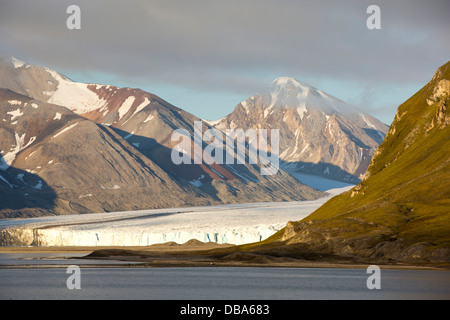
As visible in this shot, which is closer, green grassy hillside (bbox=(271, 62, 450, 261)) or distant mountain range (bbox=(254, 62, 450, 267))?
distant mountain range (bbox=(254, 62, 450, 267))

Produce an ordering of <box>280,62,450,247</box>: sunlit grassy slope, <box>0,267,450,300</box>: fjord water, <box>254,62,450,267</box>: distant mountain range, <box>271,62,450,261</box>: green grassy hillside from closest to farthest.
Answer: <box>0,267,450,300</box>: fjord water, <box>254,62,450,267</box>: distant mountain range, <box>271,62,450,261</box>: green grassy hillside, <box>280,62,450,247</box>: sunlit grassy slope

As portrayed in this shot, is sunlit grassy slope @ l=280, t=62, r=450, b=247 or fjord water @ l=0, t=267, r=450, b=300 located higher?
sunlit grassy slope @ l=280, t=62, r=450, b=247

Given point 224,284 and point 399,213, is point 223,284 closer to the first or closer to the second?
point 224,284

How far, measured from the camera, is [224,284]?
306ft

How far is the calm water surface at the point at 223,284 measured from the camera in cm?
7881

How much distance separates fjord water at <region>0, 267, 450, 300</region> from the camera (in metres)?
78.8

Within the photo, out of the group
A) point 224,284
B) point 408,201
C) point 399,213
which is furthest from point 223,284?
point 408,201

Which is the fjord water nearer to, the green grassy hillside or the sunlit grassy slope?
the green grassy hillside

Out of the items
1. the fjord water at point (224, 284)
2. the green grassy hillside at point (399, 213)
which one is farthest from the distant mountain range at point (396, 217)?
the fjord water at point (224, 284)

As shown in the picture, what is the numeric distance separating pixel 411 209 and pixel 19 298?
99812mm

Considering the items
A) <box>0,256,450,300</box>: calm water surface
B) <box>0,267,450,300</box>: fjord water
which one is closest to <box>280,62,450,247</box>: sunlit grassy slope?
<box>0,267,450,300</box>: fjord water

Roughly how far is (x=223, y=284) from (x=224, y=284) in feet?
0.44
